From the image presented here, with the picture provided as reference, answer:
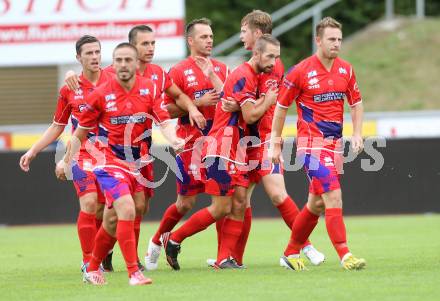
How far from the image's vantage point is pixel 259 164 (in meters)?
11.2

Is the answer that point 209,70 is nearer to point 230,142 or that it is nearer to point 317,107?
point 230,142

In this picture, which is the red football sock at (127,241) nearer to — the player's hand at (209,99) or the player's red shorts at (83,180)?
the player's red shorts at (83,180)

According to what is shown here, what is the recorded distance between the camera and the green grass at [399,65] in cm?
2767

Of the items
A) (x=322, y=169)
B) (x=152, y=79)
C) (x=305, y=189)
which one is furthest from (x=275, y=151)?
(x=305, y=189)

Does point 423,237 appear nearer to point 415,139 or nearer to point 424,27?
point 415,139

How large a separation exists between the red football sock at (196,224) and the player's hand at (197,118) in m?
0.82

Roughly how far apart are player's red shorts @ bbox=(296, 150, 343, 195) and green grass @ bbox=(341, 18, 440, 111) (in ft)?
56.3

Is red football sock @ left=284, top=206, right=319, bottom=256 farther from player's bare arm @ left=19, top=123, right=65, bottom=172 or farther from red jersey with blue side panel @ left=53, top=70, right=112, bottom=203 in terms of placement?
player's bare arm @ left=19, top=123, right=65, bottom=172

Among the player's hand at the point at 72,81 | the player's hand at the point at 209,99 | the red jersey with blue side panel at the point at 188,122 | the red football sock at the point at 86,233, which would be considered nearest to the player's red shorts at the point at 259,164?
the red jersey with blue side panel at the point at 188,122

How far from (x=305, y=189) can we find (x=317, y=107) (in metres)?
8.36

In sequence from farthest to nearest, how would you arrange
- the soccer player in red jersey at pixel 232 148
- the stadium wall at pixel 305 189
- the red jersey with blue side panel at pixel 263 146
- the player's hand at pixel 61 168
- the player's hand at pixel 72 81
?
the stadium wall at pixel 305 189, the red jersey with blue side panel at pixel 263 146, the player's hand at pixel 72 81, the soccer player in red jersey at pixel 232 148, the player's hand at pixel 61 168

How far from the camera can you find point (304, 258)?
12367 millimetres

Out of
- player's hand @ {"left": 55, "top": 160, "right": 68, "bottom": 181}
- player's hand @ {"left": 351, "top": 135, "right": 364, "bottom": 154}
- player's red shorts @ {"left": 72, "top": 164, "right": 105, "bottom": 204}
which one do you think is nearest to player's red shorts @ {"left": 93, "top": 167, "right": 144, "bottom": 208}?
player's hand @ {"left": 55, "top": 160, "right": 68, "bottom": 181}

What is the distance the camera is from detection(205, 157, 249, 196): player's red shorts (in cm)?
1082
